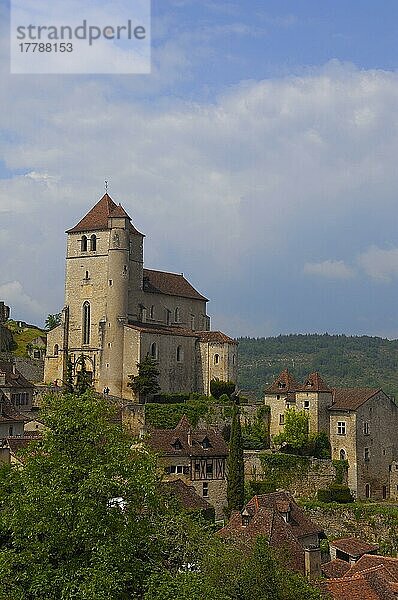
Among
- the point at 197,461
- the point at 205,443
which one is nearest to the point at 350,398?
the point at 205,443

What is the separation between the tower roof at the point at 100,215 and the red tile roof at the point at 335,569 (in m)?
46.3

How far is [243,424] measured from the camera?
69.8 meters

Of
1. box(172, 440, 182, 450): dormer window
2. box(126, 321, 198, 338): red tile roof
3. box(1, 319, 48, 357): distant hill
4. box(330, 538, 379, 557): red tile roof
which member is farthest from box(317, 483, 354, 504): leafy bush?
box(1, 319, 48, 357): distant hill

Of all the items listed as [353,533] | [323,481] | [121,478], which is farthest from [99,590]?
[323,481]

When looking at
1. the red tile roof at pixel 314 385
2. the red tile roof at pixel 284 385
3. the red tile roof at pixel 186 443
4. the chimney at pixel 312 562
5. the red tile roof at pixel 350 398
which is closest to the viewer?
the chimney at pixel 312 562

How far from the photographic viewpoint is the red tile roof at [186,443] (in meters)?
56.4

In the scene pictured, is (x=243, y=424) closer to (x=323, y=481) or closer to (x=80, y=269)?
(x=323, y=481)

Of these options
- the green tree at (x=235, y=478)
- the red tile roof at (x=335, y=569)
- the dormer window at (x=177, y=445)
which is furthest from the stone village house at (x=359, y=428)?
the red tile roof at (x=335, y=569)

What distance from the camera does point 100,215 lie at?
81500 millimetres

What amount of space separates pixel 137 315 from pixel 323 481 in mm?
26043

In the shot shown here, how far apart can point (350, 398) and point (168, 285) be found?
29298 millimetres

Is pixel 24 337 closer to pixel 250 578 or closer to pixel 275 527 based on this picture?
pixel 275 527

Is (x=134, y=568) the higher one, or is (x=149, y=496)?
(x=149, y=496)

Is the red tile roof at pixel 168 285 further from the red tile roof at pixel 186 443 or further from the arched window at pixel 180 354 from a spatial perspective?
the red tile roof at pixel 186 443
